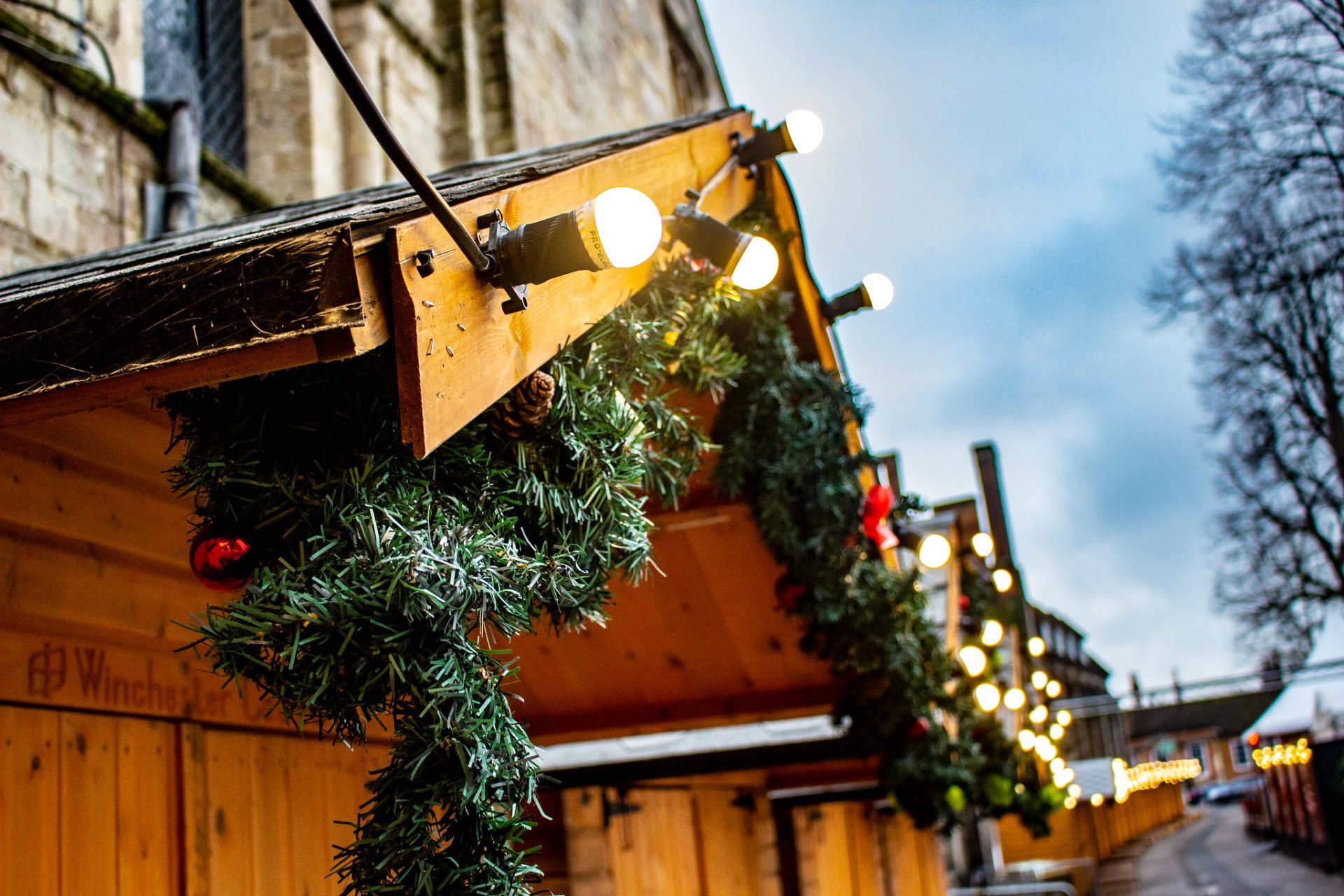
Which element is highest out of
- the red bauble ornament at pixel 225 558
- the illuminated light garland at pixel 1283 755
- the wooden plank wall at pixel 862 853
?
the red bauble ornament at pixel 225 558

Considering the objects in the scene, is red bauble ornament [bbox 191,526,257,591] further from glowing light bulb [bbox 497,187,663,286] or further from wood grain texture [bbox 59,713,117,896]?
wood grain texture [bbox 59,713,117,896]

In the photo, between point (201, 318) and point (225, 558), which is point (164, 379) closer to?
point (201, 318)

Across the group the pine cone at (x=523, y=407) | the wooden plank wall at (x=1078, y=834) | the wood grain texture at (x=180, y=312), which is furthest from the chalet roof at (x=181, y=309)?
the wooden plank wall at (x=1078, y=834)

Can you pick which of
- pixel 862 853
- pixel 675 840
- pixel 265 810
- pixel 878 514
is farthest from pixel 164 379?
pixel 862 853

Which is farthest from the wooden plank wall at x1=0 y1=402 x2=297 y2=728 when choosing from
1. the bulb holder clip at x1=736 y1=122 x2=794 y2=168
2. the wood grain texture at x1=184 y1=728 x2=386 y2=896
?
the bulb holder clip at x1=736 y1=122 x2=794 y2=168

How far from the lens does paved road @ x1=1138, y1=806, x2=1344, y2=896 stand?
726 inches

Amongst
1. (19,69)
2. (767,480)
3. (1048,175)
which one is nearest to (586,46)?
(19,69)

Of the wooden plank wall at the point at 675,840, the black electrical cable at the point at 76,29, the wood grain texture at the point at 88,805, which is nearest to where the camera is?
the wood grain texture at the point at 88,805

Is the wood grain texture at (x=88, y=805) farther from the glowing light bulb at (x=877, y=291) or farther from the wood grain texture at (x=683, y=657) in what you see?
the glowing light bulb at (x=877, y=291)

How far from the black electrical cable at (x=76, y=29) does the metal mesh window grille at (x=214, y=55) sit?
3.09 ft

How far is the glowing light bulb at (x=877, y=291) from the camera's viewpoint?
11.5 ft

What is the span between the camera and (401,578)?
1.52m

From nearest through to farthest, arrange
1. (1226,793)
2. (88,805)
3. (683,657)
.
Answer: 1. (88,805)
2. (683,657)
3. (1226,793)

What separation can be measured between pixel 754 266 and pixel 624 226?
31.5 inches
